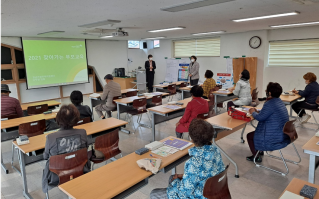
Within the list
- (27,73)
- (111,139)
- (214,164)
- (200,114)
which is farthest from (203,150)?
(27,73)

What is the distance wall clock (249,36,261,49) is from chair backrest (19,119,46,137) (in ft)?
25.7

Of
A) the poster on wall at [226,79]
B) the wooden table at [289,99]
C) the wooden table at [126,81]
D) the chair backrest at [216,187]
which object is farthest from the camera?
the wooden table at [126,81]

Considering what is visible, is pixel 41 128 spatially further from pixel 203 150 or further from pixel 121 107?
pixel 203 150

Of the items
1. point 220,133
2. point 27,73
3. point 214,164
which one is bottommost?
point 220,133

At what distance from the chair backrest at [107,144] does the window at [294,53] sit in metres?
7.65

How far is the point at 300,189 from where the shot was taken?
1.80m

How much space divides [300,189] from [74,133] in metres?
2.23

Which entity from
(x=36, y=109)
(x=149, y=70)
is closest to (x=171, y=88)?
(x=149, y=70)

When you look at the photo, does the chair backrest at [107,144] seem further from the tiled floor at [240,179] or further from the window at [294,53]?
the window at [294,53]

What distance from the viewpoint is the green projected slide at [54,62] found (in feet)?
28.8

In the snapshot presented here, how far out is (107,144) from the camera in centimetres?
318

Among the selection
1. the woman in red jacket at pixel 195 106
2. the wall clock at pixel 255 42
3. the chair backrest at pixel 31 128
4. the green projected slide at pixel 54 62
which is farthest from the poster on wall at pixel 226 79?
the chair backrest at pixel 31 128

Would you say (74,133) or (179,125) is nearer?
(74,133)

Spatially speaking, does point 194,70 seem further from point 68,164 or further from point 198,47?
point 68,164
